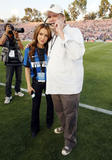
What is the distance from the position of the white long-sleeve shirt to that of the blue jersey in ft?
1.41

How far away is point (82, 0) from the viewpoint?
7119cm

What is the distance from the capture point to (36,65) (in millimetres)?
2373

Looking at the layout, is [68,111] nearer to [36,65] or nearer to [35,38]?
[36,65]

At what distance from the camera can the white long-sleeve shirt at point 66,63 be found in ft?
5.57

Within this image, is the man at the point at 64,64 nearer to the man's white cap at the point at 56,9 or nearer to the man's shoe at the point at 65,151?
the man's white cap at the point at 56,9

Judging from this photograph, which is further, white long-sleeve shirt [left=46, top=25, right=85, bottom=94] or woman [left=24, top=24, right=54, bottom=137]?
woman [left=24, top=24, right=54, bottom=137]

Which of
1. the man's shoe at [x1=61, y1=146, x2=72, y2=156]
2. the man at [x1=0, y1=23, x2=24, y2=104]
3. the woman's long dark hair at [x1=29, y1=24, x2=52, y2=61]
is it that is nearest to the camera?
the woman's long dark hair at [x1=29, y1=24, x2=52, y2=61]

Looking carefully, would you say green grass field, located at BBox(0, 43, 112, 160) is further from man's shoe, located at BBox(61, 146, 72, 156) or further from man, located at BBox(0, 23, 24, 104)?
man, located at BBox(0, 23, 24, 104)

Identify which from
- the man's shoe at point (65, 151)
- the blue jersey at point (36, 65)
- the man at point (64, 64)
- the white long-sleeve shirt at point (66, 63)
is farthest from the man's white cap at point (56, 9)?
the man's shoe at point (65, 151)

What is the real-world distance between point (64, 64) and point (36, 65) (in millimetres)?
652

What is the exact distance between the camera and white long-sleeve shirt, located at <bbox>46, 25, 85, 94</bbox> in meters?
1.70

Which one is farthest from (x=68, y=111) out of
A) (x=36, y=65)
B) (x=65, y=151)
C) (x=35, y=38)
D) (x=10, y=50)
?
(x=10, y=50)

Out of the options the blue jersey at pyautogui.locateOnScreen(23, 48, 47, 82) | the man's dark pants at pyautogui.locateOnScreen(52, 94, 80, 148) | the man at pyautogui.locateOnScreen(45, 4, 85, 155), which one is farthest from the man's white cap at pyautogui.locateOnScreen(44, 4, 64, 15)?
the man's dark pants at pyautogui.locateOnScreen(52, 94, 80, 148)

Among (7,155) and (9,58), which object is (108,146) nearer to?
(7,155)
